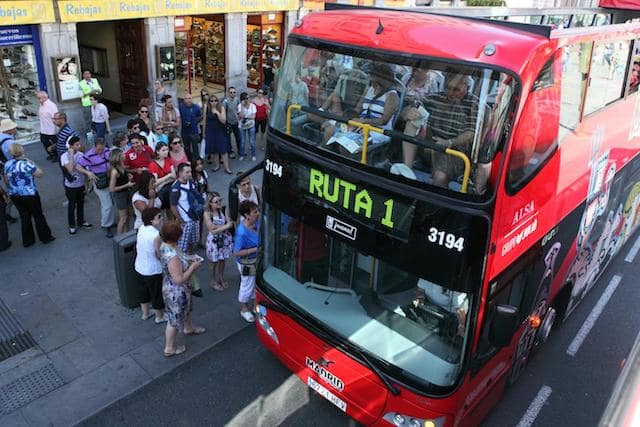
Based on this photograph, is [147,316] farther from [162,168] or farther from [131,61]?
[131,61]

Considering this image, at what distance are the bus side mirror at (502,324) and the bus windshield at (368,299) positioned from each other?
8.7 inches

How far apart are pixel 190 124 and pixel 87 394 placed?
667 cm

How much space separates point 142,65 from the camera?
14.8m

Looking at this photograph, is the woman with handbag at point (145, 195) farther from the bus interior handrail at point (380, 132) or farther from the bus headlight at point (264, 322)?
the bus interior handrail at point (380, 132)

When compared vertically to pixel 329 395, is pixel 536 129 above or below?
above

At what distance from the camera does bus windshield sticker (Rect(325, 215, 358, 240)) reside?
4523 millimetres

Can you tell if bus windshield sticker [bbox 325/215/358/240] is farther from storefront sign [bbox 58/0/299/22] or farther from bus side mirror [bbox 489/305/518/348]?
storefront sign [bbox 58/0/299/22]

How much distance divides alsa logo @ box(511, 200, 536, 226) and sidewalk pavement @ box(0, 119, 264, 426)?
13.6ft

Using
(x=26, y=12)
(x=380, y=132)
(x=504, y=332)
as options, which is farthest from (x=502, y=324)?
(x=26, y=12)

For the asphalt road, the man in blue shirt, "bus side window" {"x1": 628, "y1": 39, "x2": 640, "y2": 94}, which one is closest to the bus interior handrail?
the asphalt road

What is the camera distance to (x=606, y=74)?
562 cm

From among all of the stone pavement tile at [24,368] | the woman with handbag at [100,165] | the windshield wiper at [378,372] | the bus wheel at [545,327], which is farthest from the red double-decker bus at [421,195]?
the woman with handbag at [100,165]

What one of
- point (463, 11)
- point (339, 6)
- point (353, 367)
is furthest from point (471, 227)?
point (463, 11)

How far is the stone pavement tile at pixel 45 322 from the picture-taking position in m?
6.70
